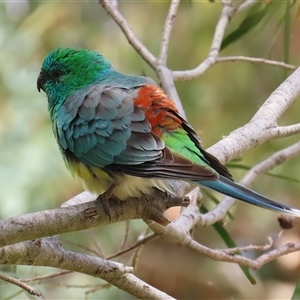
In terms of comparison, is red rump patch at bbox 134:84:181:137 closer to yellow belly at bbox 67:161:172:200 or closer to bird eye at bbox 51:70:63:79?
yellow belly at bbox 67:161:172:200

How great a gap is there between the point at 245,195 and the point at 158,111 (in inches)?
13.1

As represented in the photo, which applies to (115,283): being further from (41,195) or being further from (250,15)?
(41,195)

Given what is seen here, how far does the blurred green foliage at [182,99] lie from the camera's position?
265 cm

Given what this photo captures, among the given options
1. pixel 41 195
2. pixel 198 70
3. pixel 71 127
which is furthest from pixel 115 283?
pixel 41 195

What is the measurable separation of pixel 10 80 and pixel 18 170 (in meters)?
0.48

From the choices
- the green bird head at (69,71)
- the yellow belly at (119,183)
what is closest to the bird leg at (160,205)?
the yellow belly at (119,183)

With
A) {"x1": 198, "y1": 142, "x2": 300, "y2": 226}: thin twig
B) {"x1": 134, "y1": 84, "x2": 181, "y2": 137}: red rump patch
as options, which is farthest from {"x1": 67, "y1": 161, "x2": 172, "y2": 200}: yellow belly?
{"x1": 198, "y1": 142, "x2": 300, "y2": 226}: thin twig

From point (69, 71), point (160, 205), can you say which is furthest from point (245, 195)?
point (69, 71)

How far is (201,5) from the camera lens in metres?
3.06

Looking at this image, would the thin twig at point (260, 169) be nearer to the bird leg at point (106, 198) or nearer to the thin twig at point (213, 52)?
the thin twig at point (213, 52)

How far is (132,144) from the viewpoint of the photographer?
136 centimetres

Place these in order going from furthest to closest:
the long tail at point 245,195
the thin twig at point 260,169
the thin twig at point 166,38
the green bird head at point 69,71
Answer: the thin twig at point 166,38 → the thin twig at point 260,169 → the green bird head at point 69,71 → the long tail at point 245,195

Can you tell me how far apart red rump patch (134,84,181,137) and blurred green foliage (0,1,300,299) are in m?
1.08

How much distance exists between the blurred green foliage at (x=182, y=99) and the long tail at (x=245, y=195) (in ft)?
4.19
